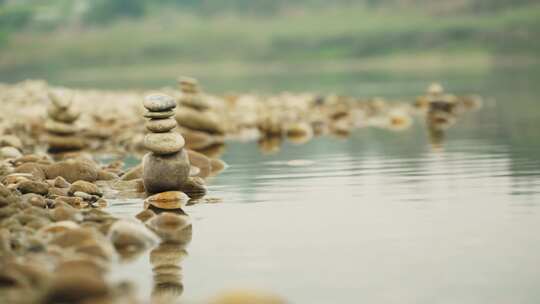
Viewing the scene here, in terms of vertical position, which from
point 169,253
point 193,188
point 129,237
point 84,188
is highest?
point 84,188

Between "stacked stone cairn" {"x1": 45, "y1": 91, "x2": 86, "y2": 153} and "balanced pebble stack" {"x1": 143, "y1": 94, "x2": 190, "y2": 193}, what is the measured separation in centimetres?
1026

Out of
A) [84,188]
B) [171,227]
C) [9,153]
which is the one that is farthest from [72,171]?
[171,227]

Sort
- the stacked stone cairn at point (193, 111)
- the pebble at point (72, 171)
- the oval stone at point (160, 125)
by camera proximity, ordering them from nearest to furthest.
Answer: the oval stone at point (160, 125) < the pebble at point (72, 171) < the stacked stone cairn at point (193, 111)

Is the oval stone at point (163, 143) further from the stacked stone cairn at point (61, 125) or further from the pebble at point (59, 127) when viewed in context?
the pebble at point (59, 127)

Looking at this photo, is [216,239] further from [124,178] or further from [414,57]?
[414,57]

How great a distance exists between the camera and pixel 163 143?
18000 millimetres

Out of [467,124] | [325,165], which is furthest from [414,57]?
[325,165]

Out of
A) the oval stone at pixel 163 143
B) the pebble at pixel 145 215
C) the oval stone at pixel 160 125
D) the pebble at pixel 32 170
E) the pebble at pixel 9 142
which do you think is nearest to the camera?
the pebble at pixel 145 215

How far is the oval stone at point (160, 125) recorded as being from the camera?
60.2 ft

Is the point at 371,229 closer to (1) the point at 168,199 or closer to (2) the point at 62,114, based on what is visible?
→ (1) the point at 168,199

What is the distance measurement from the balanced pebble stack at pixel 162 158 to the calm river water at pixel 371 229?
0.81m

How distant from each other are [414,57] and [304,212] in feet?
569

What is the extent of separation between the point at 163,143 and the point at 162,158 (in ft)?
0.92

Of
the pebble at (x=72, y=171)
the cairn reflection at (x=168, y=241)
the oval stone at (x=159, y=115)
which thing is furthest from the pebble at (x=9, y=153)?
the cairn reflection at (x=168, y=241)
